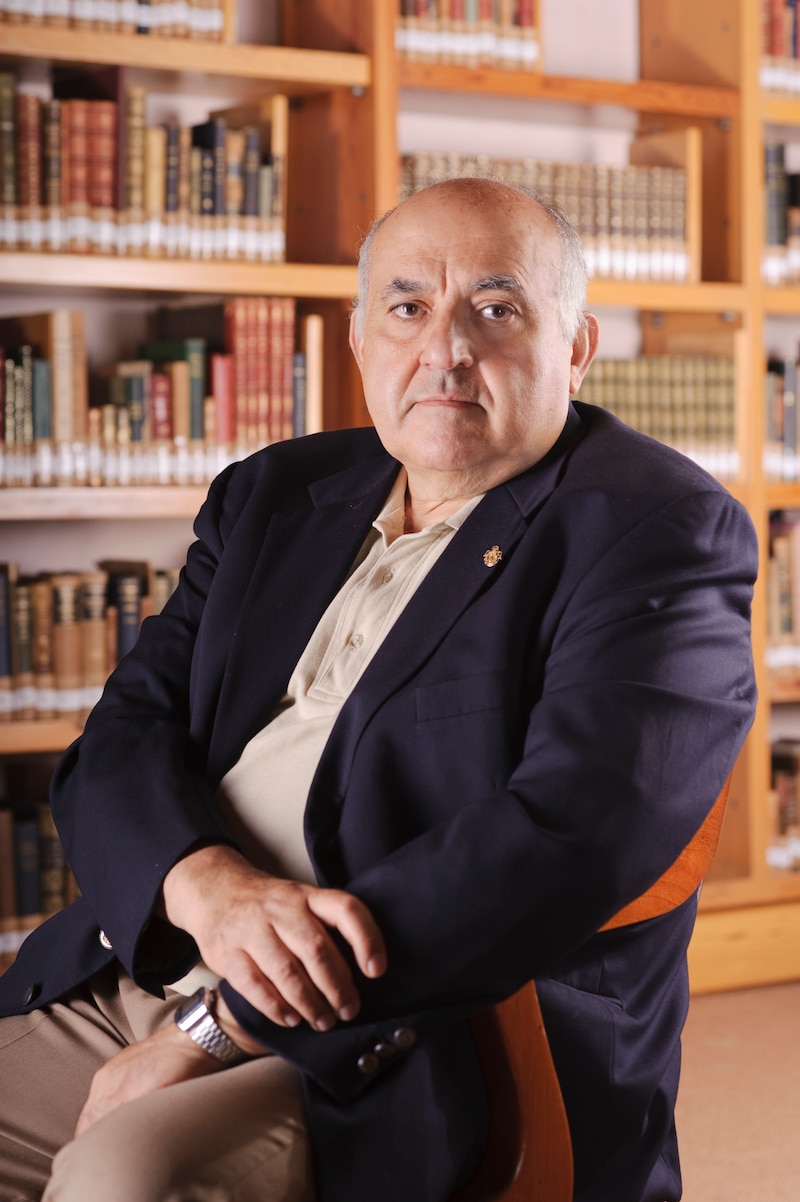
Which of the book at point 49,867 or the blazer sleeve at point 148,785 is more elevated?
the blazer sleeve at point 148,785

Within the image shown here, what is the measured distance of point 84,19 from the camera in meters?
3.13

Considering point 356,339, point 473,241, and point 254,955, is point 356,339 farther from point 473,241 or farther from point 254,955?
point 254,955

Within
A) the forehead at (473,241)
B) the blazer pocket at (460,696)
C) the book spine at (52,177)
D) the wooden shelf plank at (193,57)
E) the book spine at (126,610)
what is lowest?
the book spine at (126,610)

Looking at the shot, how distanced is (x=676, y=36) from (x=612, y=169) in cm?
58

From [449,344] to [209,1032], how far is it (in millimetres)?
856

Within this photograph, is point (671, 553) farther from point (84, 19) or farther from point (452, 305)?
point (84, 19)

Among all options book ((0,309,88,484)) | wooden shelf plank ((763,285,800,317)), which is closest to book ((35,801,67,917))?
book ((0,309,88,484))

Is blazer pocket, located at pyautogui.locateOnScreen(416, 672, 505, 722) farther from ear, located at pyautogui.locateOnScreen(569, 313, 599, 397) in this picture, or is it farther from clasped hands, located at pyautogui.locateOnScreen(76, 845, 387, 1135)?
ear, located at pyautogui.locateOnScreen(569, 313, 599, 397)

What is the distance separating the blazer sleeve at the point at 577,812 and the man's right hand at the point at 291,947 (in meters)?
0.02

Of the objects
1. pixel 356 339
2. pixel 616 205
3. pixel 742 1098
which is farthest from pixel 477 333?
pixel 616 205

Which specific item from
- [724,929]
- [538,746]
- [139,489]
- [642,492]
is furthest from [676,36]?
[538,746]

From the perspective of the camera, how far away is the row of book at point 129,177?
3.13m

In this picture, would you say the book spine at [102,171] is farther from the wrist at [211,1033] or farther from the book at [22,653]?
the wrist at [211,1033]

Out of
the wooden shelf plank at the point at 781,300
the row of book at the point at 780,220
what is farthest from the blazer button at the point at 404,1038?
the row of book at the point at 780,220
